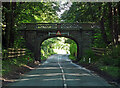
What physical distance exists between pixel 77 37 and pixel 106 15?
990 centimetres

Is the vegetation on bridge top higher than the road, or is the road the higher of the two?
the vegetation on bridge top

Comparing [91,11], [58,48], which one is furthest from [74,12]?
[58,48]

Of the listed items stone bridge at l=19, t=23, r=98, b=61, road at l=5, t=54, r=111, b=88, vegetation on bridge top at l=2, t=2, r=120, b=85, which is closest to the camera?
road at l=5, t=54, r=111, b=88

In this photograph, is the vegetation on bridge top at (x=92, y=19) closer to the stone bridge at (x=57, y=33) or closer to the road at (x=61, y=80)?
the road at (x=61, y=80)

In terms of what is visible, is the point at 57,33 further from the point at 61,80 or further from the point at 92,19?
the point at 61,80

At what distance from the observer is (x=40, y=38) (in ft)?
98.6

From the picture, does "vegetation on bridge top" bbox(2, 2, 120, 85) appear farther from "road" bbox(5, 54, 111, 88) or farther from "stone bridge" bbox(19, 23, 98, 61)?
"stone bridge" bbox(19, 23, 98, 61)

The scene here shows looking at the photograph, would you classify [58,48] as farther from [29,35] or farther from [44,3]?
[44,3]

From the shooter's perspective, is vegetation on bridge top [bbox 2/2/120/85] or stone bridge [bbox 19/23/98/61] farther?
stone bridge [bbox 19/23/98/61]

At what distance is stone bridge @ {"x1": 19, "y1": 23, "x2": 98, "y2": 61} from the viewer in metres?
29.2

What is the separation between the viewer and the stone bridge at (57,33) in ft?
95.7

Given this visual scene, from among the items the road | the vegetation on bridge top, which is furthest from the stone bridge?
the road

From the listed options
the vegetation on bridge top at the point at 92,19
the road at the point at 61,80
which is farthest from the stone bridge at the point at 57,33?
the road at the point at 61,80

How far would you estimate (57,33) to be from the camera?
29297mm
